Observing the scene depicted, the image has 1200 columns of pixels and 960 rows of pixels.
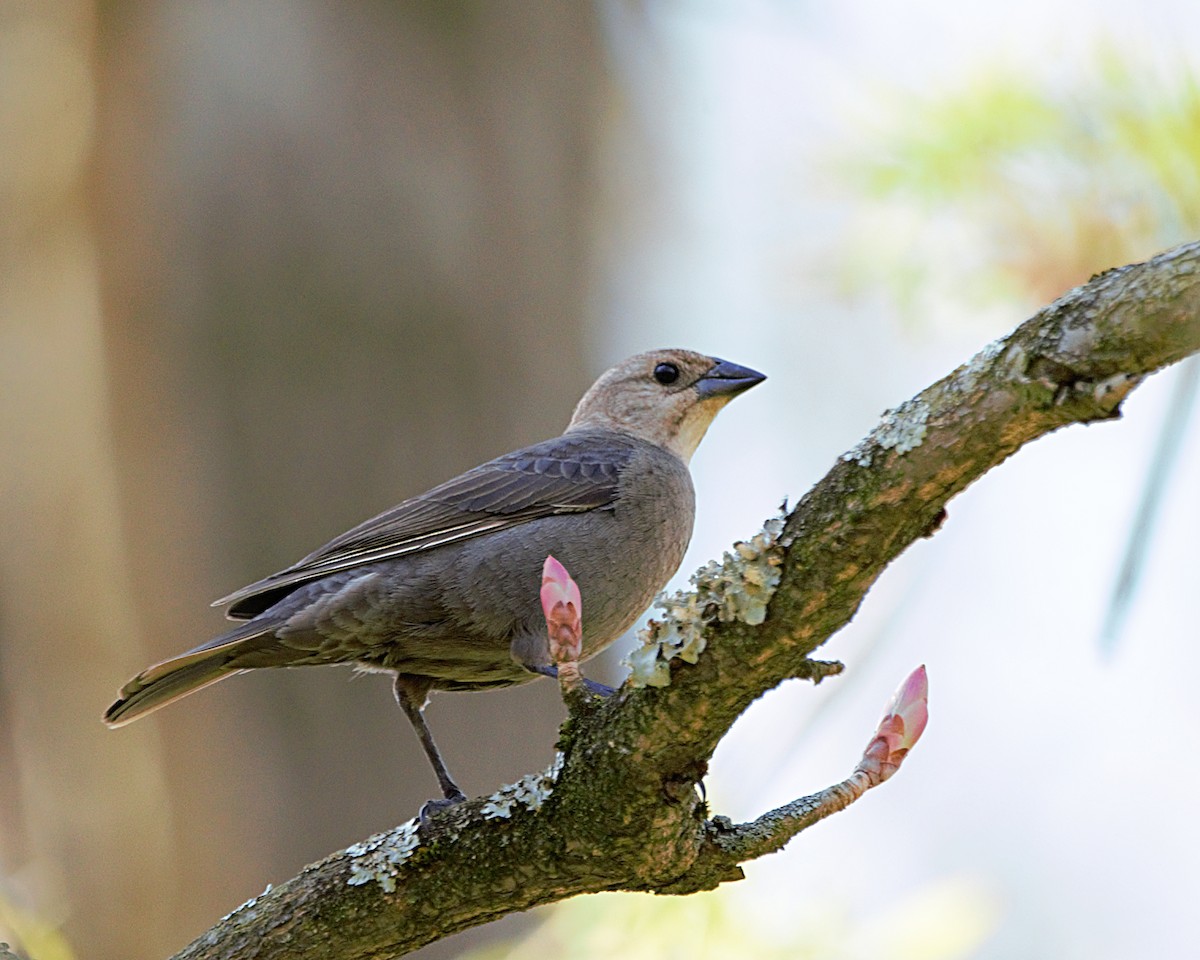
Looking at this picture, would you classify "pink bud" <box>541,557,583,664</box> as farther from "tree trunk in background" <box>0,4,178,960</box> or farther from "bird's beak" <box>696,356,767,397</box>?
"tree trunk in background" <box>0,4,178,960</box>

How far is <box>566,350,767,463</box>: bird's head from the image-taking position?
489 centimetres

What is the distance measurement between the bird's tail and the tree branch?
84cm

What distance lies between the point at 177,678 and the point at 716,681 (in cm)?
189

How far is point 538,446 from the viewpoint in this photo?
434 cm

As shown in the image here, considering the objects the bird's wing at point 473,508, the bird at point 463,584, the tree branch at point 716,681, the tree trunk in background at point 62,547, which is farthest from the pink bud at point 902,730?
the tree trunk in background at point 62,547

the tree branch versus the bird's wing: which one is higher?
the bird's wing

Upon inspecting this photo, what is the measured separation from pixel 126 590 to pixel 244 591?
139cm

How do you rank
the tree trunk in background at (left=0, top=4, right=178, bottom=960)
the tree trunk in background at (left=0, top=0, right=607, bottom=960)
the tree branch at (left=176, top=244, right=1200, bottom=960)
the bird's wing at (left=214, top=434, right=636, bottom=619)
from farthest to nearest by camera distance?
the tree trunk in background at (left=0, top=4, right=178, bottom=960) → the tree trunk in background at (left=0, top=0, right=607, bottom=960) → the bird's wing at (left=214, top=434, right=636, bottom=619) → the tree branch at (left=176, top=244, right=1200, bottom=960)

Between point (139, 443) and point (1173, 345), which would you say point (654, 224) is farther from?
point (1173, 345)

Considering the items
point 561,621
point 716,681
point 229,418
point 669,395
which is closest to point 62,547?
point 229,418

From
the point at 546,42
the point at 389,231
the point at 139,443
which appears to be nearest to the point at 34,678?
the point at 139,443

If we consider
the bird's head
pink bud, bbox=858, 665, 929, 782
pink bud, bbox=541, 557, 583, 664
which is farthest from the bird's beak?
pink bud, bbox=541, 557, 583, 664

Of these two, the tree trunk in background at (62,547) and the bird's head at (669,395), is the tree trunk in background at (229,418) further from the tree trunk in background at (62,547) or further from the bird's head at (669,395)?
the bird's head at (669,395)

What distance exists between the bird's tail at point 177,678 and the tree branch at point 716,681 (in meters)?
0.84
